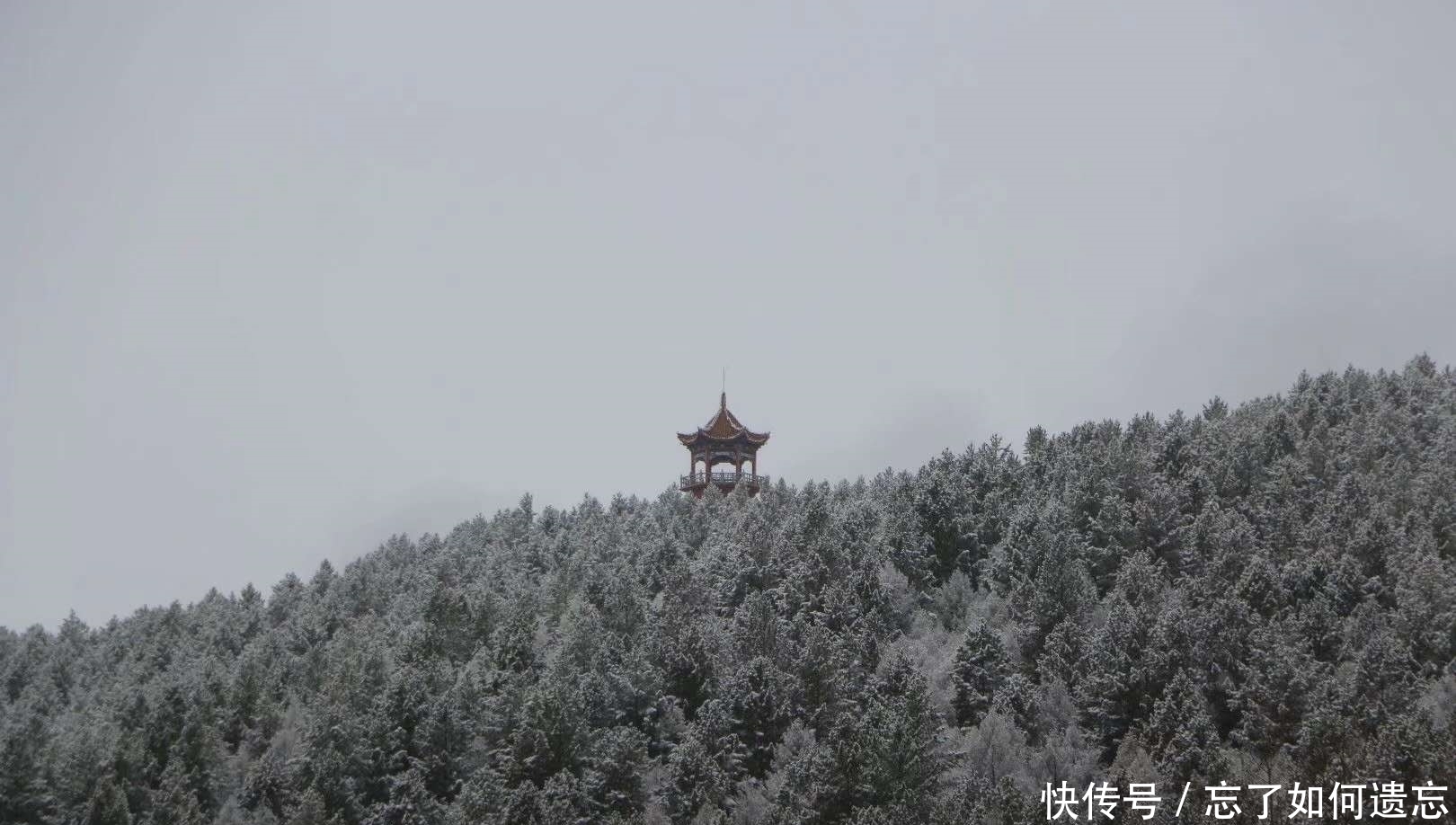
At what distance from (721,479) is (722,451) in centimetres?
226

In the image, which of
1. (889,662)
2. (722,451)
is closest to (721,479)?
(722,451)

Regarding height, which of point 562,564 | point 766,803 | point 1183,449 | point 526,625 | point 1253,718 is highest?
point 1183,449

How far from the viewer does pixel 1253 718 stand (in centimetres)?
5109

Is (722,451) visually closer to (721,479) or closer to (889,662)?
(721,479)

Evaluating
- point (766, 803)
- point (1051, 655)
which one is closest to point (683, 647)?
point (766, 803)

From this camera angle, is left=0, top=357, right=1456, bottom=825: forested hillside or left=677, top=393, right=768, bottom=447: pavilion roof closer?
left=0, top=357, right=1456, bottom=825: forested hillside

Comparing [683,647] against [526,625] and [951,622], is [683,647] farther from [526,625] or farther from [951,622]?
[951,622]

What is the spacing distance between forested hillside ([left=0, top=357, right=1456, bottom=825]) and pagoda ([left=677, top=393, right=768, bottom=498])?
454 inches

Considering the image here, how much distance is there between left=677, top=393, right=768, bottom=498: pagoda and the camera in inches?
3888

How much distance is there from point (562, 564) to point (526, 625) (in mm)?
15562

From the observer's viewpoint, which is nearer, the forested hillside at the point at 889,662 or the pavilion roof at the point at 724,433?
the forested hillside at the point at 889,662

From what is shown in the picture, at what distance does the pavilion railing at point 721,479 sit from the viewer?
97.9 meters

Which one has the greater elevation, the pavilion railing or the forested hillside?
the pavilion railing

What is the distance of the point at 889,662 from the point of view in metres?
60.3
